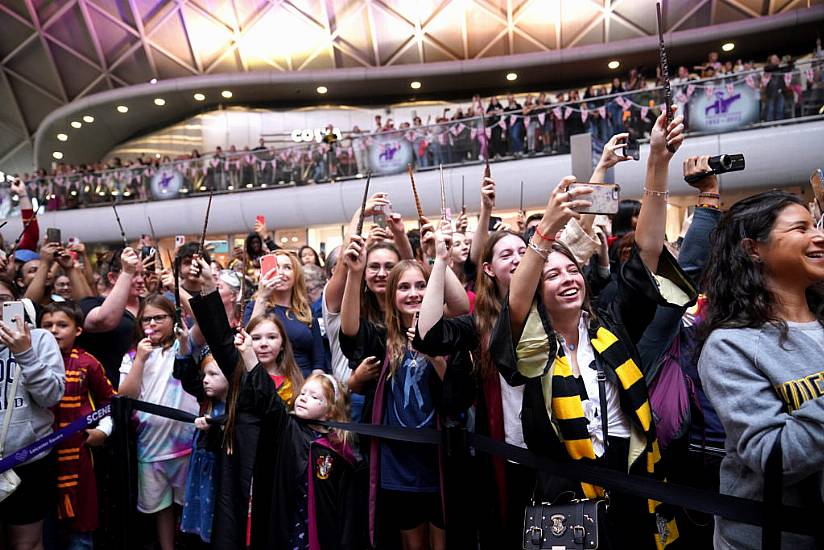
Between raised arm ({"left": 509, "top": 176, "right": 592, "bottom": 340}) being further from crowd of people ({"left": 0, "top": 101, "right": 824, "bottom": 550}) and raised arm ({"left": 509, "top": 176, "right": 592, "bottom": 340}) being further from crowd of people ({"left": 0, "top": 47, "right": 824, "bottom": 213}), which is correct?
crowd of people ({"left": 0, "top": 47, "right": 824, "bottom": 213})

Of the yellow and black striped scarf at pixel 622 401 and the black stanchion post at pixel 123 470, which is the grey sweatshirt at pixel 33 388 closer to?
the black stanchion post at pixel 123 470

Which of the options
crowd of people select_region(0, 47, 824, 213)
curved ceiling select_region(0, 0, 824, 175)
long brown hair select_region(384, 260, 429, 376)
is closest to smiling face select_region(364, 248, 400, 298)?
long brown hair select_region(384, 260, 429, 376)

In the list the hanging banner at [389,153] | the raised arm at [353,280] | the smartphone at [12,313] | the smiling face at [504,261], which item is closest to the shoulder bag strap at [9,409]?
the smartphone at [12,313]

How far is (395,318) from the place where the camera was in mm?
3082

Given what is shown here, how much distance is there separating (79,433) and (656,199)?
3.71m

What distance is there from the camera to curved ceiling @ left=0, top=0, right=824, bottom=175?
67.7ft

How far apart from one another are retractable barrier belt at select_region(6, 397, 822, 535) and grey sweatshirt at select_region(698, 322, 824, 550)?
6 cm

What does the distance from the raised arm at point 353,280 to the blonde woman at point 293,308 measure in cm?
87

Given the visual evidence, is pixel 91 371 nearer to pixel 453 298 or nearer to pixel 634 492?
pixel 453 298

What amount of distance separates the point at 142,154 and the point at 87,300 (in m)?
21.5

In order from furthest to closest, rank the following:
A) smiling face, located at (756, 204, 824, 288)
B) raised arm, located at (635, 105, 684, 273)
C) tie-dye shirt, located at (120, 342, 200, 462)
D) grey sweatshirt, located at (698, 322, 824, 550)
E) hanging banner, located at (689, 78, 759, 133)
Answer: hanging banner, located at (689, 78, 759, 133) → tie-dye shirt, located at (120, 342, 200, 462) → raised arm, located at (635, 105, 684, 273) → smiling face, located at (756, 204, 824, 288) → grey sweatshirt, located at (698, 322, 824, 550)

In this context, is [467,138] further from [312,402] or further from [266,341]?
[312,402]

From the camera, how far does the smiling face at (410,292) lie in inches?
120

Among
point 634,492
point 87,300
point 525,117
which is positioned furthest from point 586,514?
point 525,117
